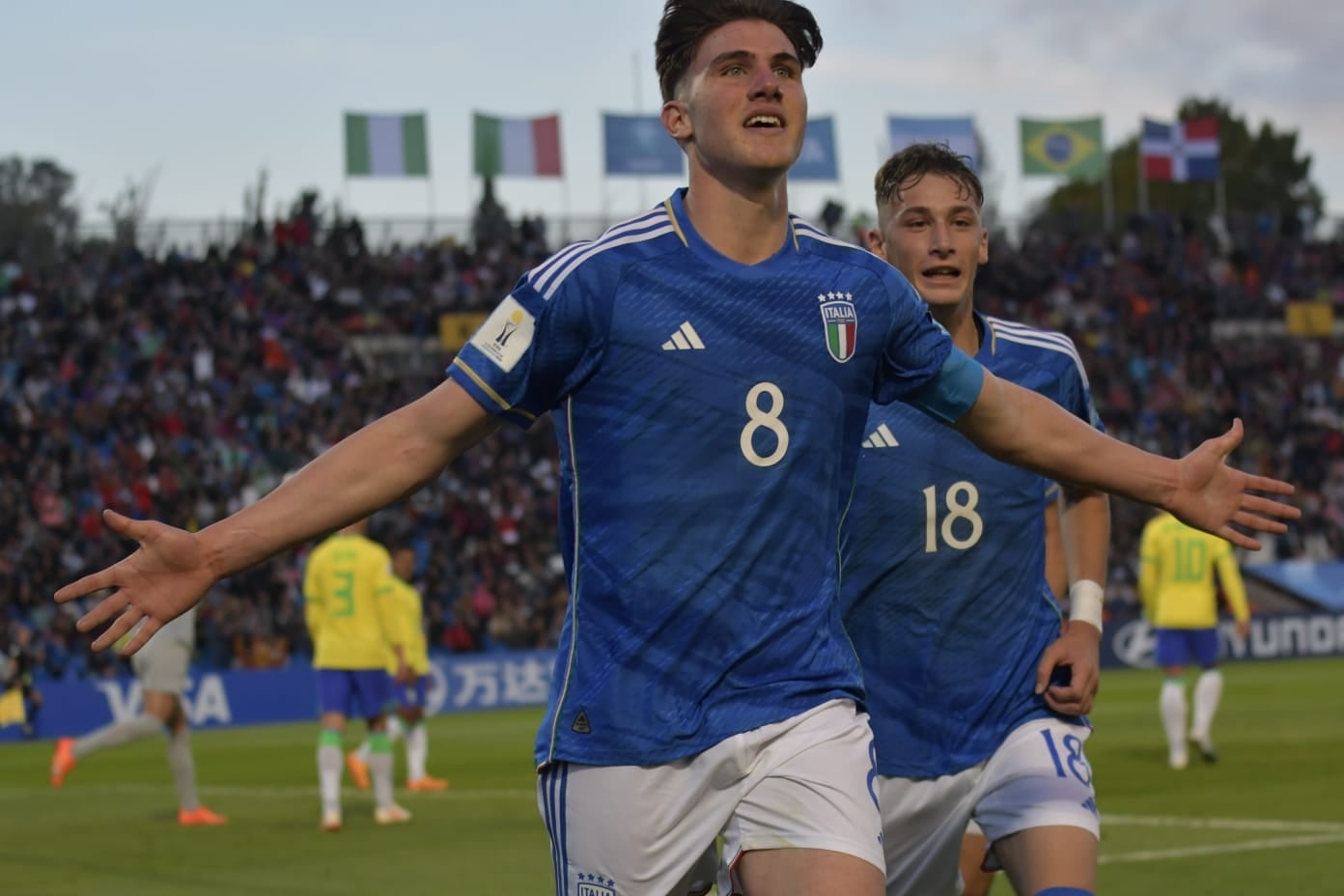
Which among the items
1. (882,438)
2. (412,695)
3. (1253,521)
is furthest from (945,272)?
(412,695)

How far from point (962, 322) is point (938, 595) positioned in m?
0.89

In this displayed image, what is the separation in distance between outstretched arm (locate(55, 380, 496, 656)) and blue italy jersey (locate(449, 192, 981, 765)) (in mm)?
109

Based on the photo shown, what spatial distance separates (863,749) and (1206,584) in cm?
1461

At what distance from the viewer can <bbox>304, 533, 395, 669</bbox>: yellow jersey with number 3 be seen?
49.2 ft

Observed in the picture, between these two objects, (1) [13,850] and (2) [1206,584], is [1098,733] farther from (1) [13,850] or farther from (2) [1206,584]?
(1) [13,850]

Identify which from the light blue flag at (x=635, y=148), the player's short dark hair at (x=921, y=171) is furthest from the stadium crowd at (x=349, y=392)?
the player's short dark hair at (x=921, y=171)

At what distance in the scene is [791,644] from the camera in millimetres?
4375

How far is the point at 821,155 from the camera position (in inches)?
1783

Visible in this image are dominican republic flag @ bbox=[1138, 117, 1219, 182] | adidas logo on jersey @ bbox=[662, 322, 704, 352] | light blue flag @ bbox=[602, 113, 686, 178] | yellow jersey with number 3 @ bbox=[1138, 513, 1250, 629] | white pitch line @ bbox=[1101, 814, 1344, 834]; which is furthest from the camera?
dominican republic flag @ bbox=[1138, 117, 1219, 182]

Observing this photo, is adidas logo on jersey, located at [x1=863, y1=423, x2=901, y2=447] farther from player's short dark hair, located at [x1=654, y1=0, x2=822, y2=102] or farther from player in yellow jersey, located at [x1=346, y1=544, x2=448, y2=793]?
player in yellow jersey, located at [x1=346, y1=544, x2=448, y2=793]

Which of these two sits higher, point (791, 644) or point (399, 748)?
point (791, 644)

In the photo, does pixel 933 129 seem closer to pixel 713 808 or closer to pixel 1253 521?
pixel 1253 521

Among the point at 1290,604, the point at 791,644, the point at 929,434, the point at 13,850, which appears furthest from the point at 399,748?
the point at 1290,604

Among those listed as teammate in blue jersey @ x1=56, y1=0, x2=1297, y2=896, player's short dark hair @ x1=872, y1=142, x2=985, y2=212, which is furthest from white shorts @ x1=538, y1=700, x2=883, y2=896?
player's short dark hair @ x1=872, y1=142, x2=985, y2=212
